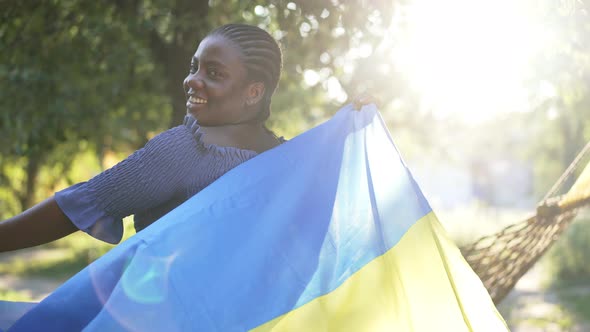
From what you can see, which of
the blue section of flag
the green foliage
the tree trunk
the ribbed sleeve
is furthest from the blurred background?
the tree trunk

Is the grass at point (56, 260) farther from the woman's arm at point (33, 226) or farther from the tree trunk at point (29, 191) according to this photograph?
the woman's arm at point (33, 226)

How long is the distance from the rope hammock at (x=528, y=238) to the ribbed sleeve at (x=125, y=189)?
82.1 inches

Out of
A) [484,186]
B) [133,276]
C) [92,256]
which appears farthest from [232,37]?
[484,186]

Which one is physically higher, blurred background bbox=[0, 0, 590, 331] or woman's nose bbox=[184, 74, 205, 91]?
blurred background bbox=[0, 0, 590, 331]

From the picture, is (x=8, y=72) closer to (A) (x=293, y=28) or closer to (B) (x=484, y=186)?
(A) (x=293, y=28)

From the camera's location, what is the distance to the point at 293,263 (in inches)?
84.4

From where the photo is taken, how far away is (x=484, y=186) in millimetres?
45094

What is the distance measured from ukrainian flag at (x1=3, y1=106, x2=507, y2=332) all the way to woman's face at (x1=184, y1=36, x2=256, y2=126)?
207 mm

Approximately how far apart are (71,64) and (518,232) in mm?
5094

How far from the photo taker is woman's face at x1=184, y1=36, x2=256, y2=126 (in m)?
2.30

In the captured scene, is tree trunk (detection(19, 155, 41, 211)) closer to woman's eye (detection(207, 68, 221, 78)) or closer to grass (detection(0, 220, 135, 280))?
grass (detection(0, 220, 135, 280))

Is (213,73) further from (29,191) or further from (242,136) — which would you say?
(29,191)

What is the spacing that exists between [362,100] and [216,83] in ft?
2.17

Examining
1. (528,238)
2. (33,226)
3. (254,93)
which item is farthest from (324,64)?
(33,226)
